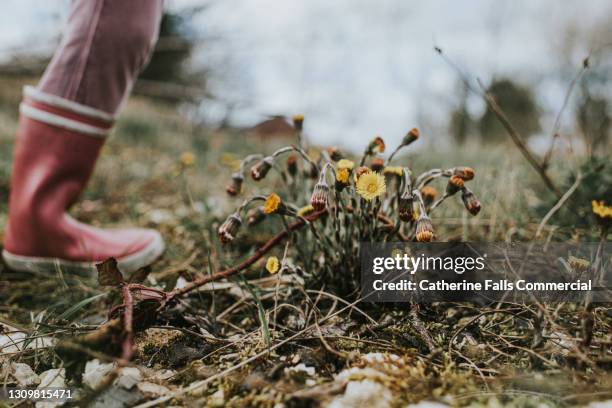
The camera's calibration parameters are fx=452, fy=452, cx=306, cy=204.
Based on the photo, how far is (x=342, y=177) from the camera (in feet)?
2.84

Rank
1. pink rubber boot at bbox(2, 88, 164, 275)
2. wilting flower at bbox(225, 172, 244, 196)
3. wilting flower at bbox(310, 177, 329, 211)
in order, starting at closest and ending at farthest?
wilting flower at bbox(310, 177, 329, 211)
wilting flower at bbox(225, 172, 244, 196)
pink rubber boot at bbox(2, 88, 164, 275)

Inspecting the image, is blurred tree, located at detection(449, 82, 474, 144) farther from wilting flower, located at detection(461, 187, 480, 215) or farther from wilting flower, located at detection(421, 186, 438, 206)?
wilting flower, located at detection(461, 187, 480, 215)

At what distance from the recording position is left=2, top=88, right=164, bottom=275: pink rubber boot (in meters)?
1.28

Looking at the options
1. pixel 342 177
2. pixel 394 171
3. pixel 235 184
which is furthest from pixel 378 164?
pixel 235 184

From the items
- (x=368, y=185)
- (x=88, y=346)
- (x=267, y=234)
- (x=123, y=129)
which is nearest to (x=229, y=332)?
(x=88, y=346)

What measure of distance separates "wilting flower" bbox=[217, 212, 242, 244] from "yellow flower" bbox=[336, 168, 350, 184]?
227mm

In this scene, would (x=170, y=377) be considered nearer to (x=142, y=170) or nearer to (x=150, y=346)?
(x=150, y=346)

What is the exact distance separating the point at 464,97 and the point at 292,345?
5.32 metres

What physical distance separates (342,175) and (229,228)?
260mm

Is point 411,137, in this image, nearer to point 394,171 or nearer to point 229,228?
point 394,171

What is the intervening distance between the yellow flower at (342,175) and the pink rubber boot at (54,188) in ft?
2.59

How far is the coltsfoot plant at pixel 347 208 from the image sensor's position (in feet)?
2.84

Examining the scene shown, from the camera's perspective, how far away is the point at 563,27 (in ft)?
19.9

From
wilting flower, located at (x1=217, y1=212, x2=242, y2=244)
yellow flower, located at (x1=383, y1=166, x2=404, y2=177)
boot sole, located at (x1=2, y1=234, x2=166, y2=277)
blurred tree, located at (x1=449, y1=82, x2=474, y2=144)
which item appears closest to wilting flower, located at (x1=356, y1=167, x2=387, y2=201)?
yellow flower, located at (x1=383, y1=166, x2=404, y2=177)
